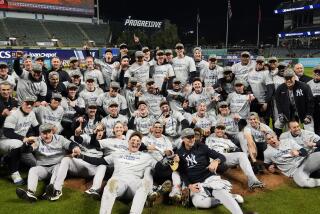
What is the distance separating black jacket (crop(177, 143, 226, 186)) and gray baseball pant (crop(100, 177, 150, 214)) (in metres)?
0.92

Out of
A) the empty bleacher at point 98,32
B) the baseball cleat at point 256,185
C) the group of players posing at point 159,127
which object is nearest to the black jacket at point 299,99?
the group of players posing at point 159,127

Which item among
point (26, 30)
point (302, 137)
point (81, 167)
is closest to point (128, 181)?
point (81, 167)

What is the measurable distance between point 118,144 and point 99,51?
29307mm

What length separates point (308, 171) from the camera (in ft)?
24.9

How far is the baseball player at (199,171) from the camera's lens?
6.48m

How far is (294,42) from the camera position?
59.4 m

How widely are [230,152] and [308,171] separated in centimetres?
175

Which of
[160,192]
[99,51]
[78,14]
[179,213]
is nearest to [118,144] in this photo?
[160,192]

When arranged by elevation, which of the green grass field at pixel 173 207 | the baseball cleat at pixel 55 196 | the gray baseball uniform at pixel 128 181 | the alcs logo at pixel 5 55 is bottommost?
the green grass field at pixel 173 207

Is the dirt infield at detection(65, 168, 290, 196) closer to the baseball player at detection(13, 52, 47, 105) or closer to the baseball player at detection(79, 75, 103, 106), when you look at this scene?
the baseball player at detection(79, 75, 103, 106)

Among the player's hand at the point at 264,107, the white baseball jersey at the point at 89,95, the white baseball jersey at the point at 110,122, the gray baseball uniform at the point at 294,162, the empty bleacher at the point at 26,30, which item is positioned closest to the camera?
the gray baseball uniform at the point at 294,162

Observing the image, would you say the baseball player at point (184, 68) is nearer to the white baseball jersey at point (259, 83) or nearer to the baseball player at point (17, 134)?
the white baseball jersey at point (259, 83)

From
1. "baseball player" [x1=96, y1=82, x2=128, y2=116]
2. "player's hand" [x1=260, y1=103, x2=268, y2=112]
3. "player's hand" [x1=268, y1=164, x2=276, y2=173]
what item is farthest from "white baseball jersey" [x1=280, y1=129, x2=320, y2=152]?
"baseball player" [x1=96, y1=82, x2=128, y2=116]

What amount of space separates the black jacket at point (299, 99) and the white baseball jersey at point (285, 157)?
1.37 m
